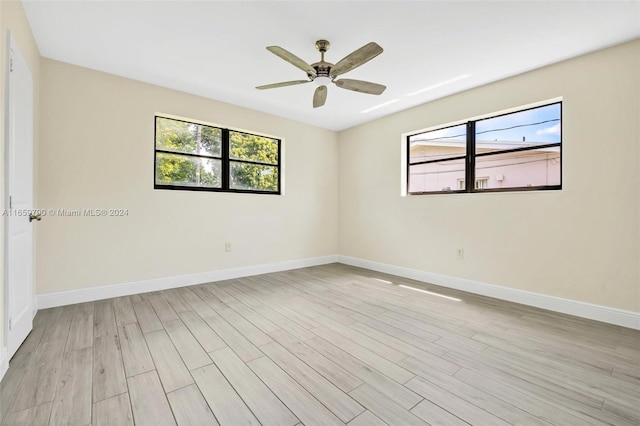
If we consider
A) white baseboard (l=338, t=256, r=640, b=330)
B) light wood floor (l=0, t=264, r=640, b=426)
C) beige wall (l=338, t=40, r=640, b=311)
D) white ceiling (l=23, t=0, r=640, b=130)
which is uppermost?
white ceiling (l=23, t=0, r=640, b=130)

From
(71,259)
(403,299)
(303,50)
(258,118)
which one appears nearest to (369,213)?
(403,299)

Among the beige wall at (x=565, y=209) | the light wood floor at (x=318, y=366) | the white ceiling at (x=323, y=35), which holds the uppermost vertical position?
the white ceiling at (x=323, y=35)

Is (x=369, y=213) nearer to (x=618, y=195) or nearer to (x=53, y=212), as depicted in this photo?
(x=618, y=195)

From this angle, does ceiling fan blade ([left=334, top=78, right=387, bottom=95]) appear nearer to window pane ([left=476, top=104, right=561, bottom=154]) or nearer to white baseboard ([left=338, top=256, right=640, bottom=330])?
window pane ([left=476, top=104, right=561, bottom=154])

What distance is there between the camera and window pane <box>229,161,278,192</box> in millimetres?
4297

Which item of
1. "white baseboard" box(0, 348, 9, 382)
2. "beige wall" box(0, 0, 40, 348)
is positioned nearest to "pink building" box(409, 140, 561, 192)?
"beige wall" box(0, 0, 40, 348)

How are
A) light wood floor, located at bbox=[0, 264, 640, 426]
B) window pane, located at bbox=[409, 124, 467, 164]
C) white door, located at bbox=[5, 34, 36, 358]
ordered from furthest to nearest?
window pane, located at bbox=[409, 124, 467, 164] → white door, located at bbox=[5, 34, 36, 358] → light wood floor, located at bbox=[0, 264, 640, 426]

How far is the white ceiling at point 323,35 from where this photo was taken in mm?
2174

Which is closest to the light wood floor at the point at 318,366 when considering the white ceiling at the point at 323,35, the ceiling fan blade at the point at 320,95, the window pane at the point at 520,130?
the window pane at the point at 520,130

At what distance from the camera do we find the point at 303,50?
8.96 ft

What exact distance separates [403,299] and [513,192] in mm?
1839

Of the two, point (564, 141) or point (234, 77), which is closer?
point (564, 141)

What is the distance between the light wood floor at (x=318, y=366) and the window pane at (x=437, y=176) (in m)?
1.70

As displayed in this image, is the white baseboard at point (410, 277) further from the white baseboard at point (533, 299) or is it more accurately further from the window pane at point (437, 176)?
the window pane at point (437, 176)
